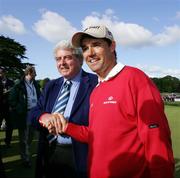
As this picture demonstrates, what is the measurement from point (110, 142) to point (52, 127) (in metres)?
0.50

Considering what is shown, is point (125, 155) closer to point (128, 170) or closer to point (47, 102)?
point (128, 170)

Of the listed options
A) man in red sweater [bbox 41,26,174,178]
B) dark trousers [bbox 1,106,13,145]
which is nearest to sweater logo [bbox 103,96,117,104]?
man in red sweater [bbox 41,26,174,178]

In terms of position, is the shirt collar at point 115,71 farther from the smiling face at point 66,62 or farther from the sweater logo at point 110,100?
the smiling face at point 66,62

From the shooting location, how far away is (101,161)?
2.37 meters

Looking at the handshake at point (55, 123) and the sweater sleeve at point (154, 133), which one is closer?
the sweater sleeve at point (154, 133)

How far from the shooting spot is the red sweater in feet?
6.86

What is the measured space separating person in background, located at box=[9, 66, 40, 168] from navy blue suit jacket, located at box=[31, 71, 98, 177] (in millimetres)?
3820

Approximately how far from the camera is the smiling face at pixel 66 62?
3652 mm

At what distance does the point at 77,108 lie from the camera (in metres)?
3.51

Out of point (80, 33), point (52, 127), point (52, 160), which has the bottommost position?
point (52, 160)

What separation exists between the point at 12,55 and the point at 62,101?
231ft

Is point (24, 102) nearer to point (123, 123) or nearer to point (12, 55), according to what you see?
point (123, 123)

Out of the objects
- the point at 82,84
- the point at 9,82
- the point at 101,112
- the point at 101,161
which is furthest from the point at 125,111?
the point at 9,82

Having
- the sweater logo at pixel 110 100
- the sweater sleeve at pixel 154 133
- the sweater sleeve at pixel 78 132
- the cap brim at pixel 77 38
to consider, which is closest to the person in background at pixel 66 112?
the sweater sleeve at pixel 78 132
